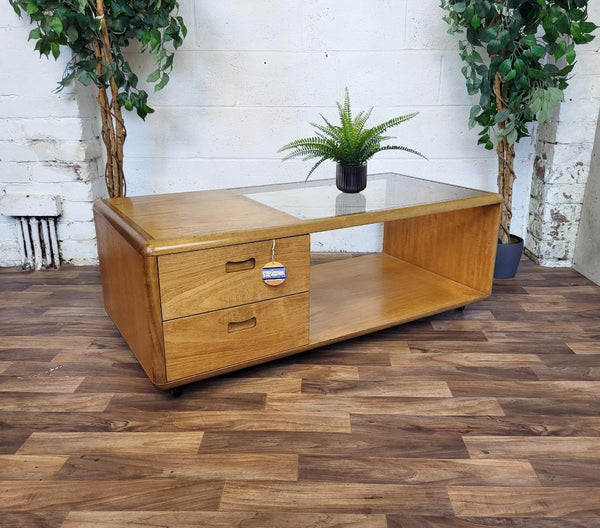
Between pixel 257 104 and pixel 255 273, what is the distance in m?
1.37

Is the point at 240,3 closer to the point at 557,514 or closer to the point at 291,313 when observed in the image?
the point at 291,313

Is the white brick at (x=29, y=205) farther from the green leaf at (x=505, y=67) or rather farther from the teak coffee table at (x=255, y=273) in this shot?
the green leaf at (x=505, y=67)

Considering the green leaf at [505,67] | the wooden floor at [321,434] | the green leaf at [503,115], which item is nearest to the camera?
the wooden floor at [321,434]

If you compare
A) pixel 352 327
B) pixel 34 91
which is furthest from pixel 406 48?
pixel 34 91

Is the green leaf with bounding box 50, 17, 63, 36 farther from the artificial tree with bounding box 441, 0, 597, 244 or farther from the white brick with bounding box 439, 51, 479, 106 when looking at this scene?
the white brick with bounding box 439, 51, 479, 106

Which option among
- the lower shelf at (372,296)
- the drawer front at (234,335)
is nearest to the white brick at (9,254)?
the lower shelf at (372,296)

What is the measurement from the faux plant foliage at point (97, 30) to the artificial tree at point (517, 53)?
3.83 ft

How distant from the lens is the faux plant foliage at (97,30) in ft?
6.27

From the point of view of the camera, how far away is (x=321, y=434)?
1.26m

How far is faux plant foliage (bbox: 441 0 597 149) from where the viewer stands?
75.1 inches

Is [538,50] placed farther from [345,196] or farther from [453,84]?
[345,196]

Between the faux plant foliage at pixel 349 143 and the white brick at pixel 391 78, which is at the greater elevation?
the white brick at pixel 391 78

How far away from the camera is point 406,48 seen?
7.99 feet

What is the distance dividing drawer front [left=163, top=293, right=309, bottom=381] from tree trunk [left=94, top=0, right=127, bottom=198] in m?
1.18
